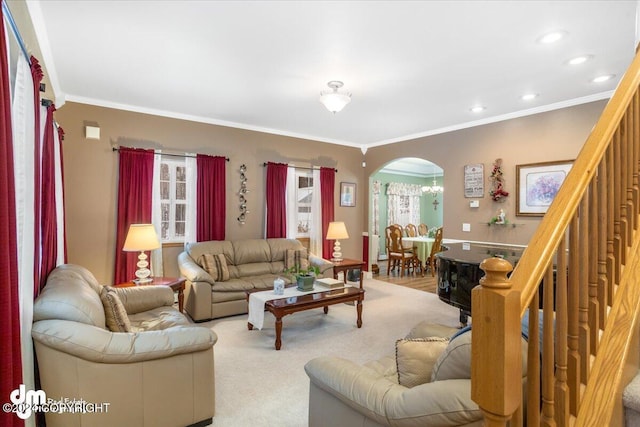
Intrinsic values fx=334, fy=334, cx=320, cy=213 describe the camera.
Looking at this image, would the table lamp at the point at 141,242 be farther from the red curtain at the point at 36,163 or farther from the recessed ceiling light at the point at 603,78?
the recessed ceiling light at the point at 603,78

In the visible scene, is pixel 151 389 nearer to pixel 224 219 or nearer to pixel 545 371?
pixel 545 371

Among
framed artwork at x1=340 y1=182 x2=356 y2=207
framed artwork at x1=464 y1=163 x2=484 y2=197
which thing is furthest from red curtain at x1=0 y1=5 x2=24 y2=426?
framed artwork at x1=340 y1=182 x2=356 y2=207

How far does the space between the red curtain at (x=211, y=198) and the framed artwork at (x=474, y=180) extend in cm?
378

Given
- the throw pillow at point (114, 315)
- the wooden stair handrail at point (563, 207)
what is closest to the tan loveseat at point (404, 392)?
the wooden stair handrail at point (563, 207)

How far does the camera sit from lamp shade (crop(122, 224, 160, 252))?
380 centimetres

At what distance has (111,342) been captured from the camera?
191 cm

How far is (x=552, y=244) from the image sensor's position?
0.86m

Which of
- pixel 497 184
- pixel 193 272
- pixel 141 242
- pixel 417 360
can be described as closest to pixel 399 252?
pixel 497 184

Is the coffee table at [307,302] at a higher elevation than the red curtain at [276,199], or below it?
below

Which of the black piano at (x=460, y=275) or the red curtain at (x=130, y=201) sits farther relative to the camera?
the red curtain at (x=130, y=201)

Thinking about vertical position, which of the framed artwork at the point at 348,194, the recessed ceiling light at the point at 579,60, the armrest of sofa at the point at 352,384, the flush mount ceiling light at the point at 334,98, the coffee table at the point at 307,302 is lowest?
the coffee table at the point at 307,302

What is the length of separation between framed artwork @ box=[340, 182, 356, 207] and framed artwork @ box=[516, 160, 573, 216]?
3039 millimetres

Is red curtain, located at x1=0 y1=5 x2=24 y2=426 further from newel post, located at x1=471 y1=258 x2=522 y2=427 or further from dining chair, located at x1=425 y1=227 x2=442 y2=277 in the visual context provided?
dining chair, located at x1=425 y1=227 x2=442 y2=277

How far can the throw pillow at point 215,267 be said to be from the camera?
4.39m
